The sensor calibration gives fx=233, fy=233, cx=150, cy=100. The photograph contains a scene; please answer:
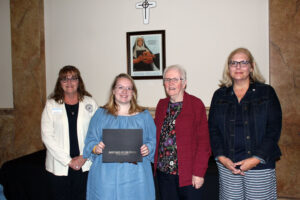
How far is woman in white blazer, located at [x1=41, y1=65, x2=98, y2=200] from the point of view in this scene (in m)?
2.36

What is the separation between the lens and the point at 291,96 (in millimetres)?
3432

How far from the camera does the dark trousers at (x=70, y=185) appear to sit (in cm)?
236

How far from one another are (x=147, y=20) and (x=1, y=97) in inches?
124

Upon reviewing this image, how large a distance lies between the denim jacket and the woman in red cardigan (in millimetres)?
156

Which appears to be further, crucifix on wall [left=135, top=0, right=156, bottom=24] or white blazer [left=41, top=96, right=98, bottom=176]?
crucifix on wall [left=135, top=0, right=156, bottom=24]

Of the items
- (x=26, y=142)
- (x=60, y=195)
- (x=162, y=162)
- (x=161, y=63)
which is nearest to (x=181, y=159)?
(x=162, y=162)

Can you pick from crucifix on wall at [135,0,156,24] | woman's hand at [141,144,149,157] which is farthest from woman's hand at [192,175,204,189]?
crucifix on wall at [135,0,156,24]

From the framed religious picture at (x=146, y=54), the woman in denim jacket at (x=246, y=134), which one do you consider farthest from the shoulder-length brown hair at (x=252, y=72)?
the framed religious picture at (x=146, y=54)

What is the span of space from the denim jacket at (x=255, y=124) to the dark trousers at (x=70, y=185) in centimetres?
138

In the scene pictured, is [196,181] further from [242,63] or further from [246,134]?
[242,63]

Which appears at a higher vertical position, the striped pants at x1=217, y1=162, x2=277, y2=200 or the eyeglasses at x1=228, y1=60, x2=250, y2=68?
the eyeglasses at x1=228, y1=60, x2=250, y2=68

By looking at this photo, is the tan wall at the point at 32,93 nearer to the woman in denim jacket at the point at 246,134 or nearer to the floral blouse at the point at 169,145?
the woman in denim jacket at the point at 246,134

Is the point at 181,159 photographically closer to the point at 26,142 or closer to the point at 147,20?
the point at 147,20

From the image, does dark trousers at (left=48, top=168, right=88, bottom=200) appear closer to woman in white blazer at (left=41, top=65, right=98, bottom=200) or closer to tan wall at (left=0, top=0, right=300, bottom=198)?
woman in white blazer at (left=41, top=65, right=98, bottom=200)
